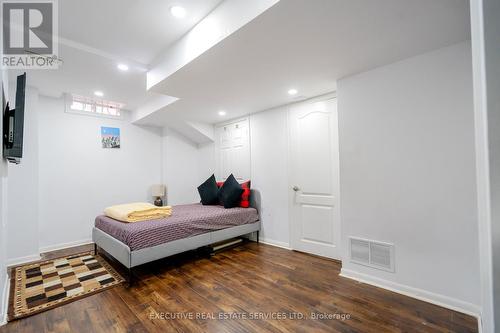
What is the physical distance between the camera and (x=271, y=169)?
12.6 feet

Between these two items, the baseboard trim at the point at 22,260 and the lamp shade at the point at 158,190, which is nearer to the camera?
the baseboard trim at the point at 22,260

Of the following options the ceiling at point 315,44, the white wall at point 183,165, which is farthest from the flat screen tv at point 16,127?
the white wall at point 183,165

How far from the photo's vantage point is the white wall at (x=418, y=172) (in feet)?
6.25

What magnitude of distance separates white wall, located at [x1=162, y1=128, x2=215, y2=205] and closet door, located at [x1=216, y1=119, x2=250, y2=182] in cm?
31

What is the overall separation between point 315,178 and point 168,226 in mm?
2106

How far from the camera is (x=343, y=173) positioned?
8.57ft

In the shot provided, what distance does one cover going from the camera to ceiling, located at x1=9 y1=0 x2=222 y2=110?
1806 millimetres

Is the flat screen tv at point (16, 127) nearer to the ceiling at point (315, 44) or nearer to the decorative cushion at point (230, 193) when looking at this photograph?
the ceiling at point (315, 44)

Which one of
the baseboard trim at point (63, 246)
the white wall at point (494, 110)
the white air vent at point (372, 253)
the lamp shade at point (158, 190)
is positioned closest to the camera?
the white wall at point (494, 110)

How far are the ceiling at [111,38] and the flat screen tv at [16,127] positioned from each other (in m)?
0.61

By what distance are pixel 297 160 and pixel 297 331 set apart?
7.40 feet

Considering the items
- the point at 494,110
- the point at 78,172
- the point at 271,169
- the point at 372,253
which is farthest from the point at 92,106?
the point at 494,110

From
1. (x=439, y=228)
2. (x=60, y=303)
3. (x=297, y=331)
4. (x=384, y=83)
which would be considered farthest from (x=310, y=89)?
(x=60, y=303)

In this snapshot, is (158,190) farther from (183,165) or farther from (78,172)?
(78,172)
